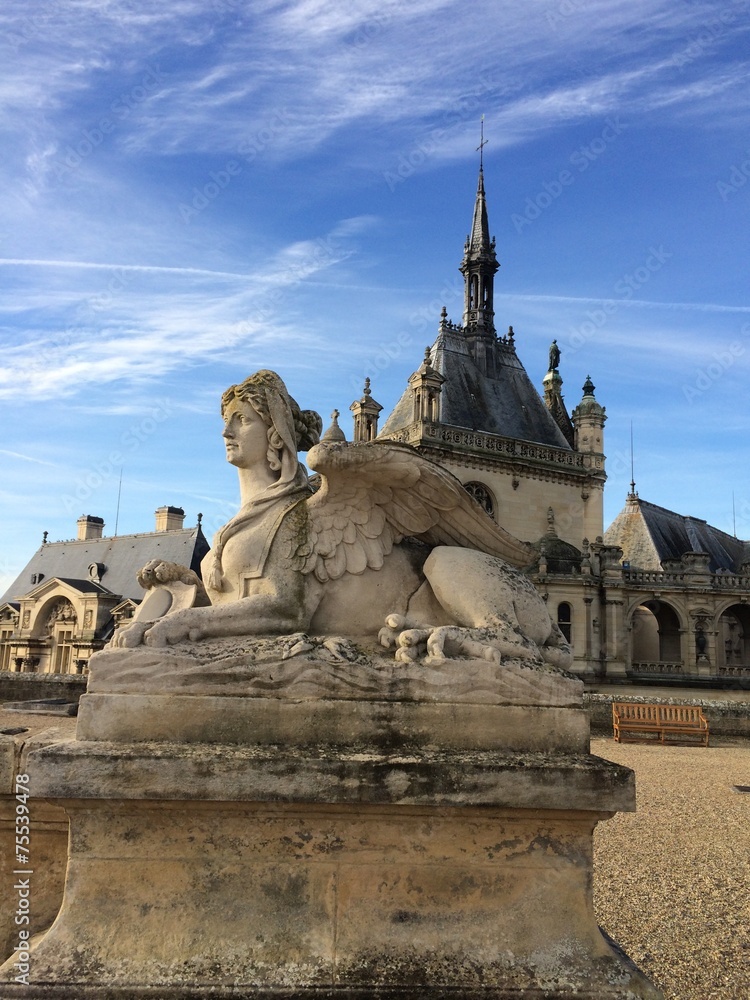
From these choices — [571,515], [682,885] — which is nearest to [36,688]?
[682,885]

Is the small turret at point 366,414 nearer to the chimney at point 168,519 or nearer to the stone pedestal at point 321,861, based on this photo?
the chimney at point 168,519

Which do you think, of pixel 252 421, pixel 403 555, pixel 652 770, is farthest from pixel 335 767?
pixel 652 770

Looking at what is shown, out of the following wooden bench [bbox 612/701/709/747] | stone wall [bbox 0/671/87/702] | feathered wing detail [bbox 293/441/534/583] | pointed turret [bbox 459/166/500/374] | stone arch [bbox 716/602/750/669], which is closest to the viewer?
feathered wing detail [bbox 293/441/534/583]

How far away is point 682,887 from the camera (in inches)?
223

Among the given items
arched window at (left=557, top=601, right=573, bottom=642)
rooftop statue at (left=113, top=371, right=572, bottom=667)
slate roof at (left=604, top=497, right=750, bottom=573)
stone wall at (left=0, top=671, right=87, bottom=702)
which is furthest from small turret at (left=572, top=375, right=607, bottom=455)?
rooftop statue at (left=113, top=371, right=572, bottom=667)

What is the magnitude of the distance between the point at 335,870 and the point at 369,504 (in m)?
1.42

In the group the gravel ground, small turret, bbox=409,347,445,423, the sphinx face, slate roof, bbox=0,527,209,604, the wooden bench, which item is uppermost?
small turret, bbox=409,347,445,423

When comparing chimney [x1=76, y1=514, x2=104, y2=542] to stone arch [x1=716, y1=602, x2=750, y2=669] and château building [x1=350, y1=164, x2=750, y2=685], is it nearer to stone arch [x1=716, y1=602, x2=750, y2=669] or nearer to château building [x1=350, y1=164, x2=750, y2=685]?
château building [x1=350, y1=164, x2=750, y2=685]

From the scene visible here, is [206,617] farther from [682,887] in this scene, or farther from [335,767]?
[682,887]

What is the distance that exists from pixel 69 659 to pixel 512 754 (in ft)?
115

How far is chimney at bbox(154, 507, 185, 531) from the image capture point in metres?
39.5

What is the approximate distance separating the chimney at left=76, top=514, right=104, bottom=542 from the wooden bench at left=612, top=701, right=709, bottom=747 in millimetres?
33424

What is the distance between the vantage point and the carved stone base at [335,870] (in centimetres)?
256

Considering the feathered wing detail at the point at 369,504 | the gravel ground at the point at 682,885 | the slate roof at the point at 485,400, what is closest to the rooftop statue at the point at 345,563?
the feathered wing detail at the point at 369,504
